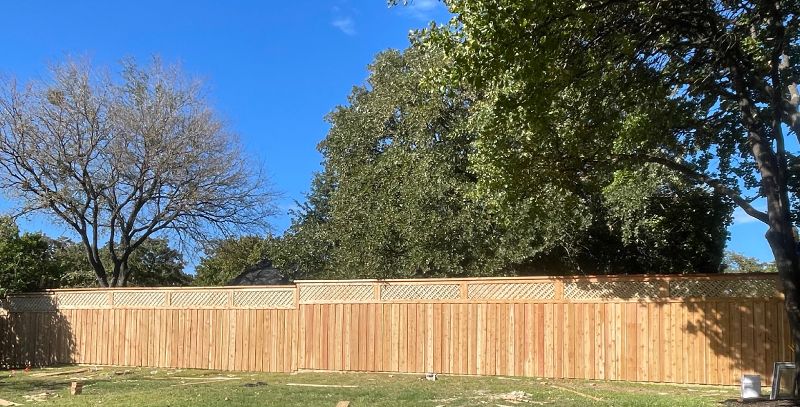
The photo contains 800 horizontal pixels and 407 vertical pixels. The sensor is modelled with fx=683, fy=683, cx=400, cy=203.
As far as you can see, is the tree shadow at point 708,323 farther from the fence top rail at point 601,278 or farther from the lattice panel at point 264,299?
the lattice panel at point 264,299

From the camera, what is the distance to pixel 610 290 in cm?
1216

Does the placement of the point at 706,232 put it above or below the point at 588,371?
above

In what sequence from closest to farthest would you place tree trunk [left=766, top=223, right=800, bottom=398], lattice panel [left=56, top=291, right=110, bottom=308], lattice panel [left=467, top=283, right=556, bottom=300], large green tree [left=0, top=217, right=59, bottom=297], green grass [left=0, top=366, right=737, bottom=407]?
tree trunk [left=766, top=223, right=800, bottom=398] < green grass [left=0, top=366, right=737, bottom=407] < lattice panel [left=467, top=283, right=556, bottom=300] < lattice panel [left=56, top=291, right=110, bottom=308] < large green tree [left=0, top=217, right=59, bottom=297]

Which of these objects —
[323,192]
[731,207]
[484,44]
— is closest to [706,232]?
[731,207]

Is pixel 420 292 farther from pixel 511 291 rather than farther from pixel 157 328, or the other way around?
pixel 157 328

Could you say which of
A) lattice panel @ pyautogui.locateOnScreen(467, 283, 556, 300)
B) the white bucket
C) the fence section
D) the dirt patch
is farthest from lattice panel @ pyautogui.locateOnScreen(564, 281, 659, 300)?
the fence section

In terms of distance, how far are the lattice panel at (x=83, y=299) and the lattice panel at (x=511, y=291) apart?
8.96 metres

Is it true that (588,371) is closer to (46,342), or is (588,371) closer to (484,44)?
(484,44)

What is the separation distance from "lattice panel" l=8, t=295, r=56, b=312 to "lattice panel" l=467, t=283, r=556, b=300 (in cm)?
1068

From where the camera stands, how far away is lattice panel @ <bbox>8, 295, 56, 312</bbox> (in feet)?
55.5

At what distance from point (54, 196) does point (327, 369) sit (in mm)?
9980

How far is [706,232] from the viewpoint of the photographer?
15602 mm

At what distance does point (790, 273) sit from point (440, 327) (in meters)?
6.30

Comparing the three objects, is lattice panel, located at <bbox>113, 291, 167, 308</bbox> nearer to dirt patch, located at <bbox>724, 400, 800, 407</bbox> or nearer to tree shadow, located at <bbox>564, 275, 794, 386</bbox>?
tree shadow, located at <bbox>564, 275, 794, 386</bbox>
